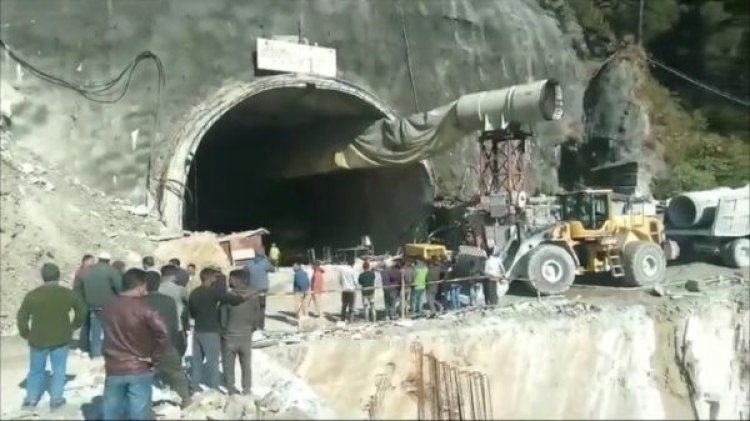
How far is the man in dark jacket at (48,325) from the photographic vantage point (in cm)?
921

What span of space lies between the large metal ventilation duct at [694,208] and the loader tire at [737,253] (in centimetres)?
82

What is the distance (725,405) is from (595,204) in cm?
601

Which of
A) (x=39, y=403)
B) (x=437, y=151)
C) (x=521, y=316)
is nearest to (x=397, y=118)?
(x=437, y=151)

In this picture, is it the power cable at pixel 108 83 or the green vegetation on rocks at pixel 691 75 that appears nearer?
the power cable at pixel 108 83

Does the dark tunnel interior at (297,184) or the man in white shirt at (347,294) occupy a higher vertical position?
the dark tunnel interior at (297,184)

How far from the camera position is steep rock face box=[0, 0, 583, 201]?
18.7 m

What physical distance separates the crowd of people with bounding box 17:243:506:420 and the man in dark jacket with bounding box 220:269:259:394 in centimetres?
1

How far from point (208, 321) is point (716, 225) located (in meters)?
15.6

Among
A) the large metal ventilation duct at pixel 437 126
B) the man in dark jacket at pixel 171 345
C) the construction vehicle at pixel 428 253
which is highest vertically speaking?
the large metal ventilation duct at pixel 437 126

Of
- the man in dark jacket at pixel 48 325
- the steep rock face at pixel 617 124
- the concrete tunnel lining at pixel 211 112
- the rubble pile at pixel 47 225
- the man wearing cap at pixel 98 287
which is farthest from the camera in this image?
the steep rock face at pixel 617 124

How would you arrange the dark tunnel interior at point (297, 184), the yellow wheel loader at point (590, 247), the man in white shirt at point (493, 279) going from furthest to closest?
1. the dark tunnel interior at point (297, 184)
2. the yellow wheel loader at point (590, 247)
3. the man in white shirt at point (493, 279)

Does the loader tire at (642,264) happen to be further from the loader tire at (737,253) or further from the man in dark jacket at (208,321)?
the man in dark jacket at (208,321)

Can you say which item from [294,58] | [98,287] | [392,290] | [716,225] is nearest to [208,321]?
[98,287]

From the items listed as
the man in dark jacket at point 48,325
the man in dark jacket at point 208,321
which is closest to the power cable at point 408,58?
the man in dark jacket at point 208,321
